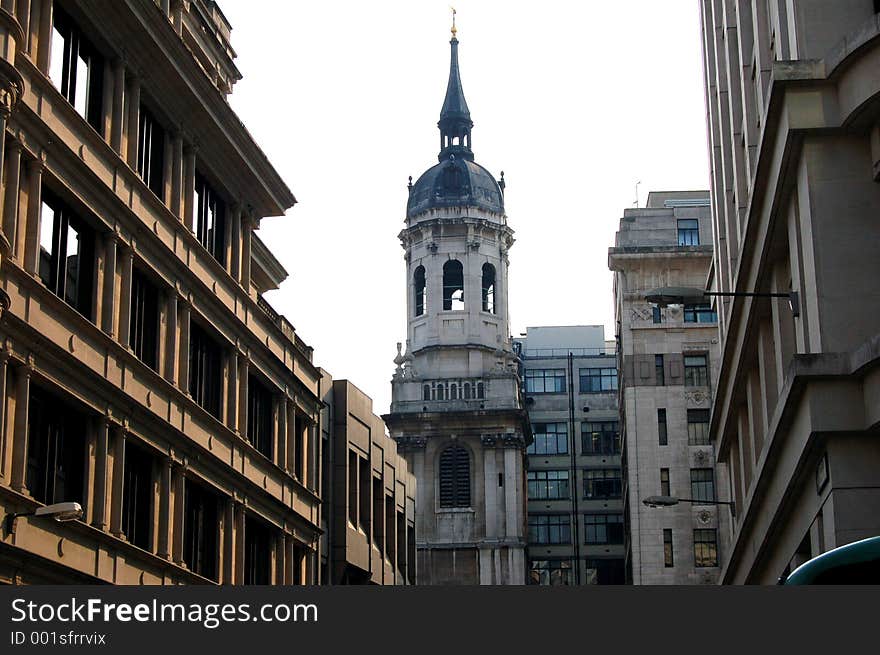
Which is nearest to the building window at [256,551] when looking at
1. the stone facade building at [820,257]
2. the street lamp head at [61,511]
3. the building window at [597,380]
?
the street lamp head at [61,511]

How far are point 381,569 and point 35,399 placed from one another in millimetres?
31870

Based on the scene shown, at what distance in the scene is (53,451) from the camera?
30734mm

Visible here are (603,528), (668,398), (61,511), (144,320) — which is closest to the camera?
(61,511)

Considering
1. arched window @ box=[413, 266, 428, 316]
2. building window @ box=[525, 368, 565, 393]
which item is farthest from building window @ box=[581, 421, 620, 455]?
arched window @ box=[413, 266, 428, 316]

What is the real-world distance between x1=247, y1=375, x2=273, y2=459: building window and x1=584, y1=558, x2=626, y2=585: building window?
75.7 m

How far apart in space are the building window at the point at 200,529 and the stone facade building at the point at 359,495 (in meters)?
12.2

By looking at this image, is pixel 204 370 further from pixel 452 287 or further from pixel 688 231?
pixel 452 287

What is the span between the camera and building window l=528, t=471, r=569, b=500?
124688 millimetres

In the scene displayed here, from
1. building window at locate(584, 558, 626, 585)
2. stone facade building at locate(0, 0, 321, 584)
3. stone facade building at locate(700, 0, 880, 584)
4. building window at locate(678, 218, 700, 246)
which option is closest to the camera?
stone facade building at locate(700, 0, 880, 584)

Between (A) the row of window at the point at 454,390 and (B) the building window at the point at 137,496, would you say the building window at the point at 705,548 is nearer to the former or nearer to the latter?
(A) the row of window at the point at 454,390

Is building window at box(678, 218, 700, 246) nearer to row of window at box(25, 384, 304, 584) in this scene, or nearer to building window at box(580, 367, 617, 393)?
building window at box(580, 367, 617, 393)

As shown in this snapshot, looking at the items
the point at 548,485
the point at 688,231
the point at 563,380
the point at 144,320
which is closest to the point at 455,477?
the point at 548,485

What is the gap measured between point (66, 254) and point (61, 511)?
691cm

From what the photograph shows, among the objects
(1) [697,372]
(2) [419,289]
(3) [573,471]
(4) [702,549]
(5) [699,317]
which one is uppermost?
(2) [419,289]
